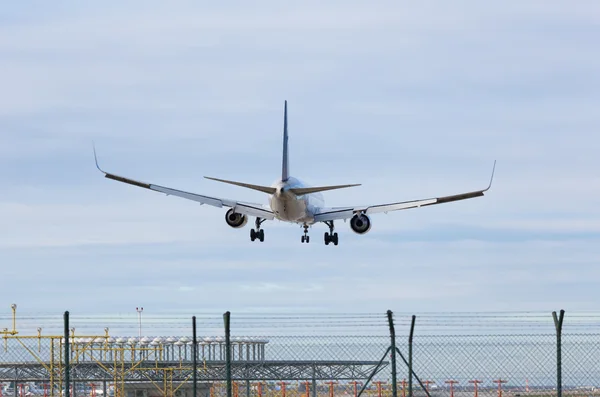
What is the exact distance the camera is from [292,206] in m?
68.1

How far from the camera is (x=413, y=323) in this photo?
23312 millimetres

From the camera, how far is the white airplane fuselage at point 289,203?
67.1m

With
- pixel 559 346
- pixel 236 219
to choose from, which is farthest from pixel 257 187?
pixel 559 346

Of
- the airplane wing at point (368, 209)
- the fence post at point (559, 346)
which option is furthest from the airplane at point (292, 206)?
the fence post at point (559, 346)

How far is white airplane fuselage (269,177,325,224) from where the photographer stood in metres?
67.1

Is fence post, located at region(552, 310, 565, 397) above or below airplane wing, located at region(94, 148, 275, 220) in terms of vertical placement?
below

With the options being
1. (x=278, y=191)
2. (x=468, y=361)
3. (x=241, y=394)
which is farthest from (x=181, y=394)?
(x=468, y=361)

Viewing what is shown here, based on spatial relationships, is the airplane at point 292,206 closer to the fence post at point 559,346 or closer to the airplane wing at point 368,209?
the airplane wing at point 368,209

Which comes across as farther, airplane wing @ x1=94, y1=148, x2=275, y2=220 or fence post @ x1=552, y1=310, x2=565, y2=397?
airplane wing @ x1=94, y1=148, x2=275, y2=220

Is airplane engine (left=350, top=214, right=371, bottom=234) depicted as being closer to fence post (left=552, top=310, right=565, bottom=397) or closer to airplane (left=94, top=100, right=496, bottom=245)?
airplane (left=94, top=100, right=496, bottom=245)

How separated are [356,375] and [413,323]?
65.0m

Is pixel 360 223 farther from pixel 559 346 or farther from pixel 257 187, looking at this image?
pixel 559 346

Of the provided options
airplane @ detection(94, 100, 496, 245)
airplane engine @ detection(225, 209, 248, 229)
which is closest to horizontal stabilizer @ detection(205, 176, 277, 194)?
airplane @ detection(94, 100, 496, 245)

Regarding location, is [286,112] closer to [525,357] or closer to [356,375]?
[356,375]
